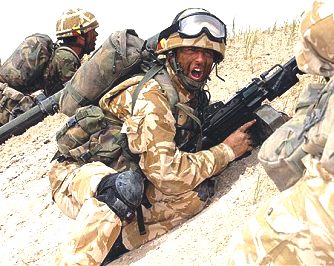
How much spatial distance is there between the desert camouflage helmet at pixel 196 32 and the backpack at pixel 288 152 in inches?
62.2

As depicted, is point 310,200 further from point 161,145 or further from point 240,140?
point 240,140

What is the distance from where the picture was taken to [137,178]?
14.4ft

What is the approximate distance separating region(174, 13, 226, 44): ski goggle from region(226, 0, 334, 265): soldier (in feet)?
5.52

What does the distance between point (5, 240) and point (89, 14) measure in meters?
3.41

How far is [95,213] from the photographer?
14.0 ft

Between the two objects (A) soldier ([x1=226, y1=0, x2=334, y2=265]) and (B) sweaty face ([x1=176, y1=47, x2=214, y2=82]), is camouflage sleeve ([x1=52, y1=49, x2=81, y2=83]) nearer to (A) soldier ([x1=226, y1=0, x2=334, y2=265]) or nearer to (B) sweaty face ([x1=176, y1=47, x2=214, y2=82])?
(B) sweaty face ([x1=176, y1=47, x2=214, y2=82])

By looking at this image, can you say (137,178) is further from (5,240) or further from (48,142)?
(48,142)

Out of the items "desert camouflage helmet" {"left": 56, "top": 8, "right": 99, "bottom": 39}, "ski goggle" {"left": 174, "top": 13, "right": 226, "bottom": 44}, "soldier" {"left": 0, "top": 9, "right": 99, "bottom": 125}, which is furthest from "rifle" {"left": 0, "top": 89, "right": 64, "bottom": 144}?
"ski goggle" {"left": 174, "top": 13, "right": 226, "bottom": 44}

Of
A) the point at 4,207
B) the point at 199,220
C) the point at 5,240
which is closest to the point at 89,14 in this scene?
the point at 4,207

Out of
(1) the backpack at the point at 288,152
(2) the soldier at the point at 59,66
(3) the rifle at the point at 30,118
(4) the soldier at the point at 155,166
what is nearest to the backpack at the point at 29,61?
(2) the soldier at the point at 59,66

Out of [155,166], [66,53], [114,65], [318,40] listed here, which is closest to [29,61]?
[66,53]

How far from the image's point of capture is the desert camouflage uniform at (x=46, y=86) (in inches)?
322

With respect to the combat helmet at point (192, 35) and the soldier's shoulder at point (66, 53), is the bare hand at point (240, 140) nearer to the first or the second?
the combat helmet at point (192, 35)

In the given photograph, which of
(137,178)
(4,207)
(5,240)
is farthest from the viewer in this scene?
(4,207)
